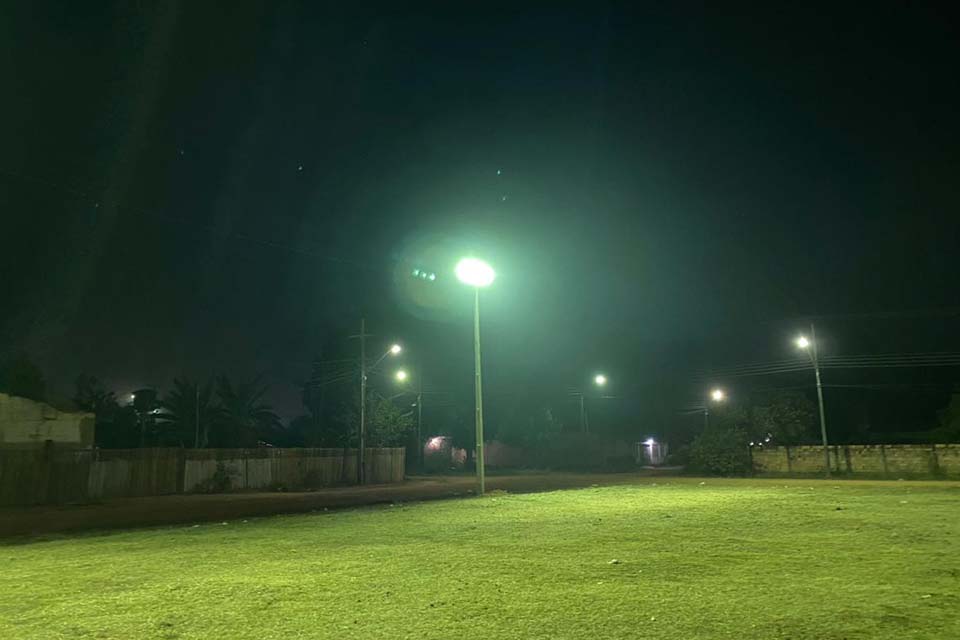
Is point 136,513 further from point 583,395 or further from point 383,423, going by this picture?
point 583,395

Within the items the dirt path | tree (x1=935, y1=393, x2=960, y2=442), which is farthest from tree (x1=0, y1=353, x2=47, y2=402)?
tree (x1=935, y1=393, x2=960, y2=442)

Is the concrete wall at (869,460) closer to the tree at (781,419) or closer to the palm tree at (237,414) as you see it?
the tree at (781,419)

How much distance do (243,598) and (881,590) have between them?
650cm

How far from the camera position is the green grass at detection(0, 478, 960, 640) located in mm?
6285

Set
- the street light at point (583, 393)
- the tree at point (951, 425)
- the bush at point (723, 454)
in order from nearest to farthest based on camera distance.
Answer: the tree at point (951, 425), the bush at point (723, 454), the street light at point (583, 393)

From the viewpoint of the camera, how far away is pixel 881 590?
7.36 m

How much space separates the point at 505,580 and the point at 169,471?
89.9ft

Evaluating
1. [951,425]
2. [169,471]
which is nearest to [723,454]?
[951,425]

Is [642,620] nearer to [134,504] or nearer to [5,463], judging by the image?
[134,504]

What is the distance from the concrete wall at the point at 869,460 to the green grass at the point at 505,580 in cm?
2500

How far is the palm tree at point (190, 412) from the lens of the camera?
62.3 m

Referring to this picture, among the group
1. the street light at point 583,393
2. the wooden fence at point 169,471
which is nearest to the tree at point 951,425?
the street light at point 583,393

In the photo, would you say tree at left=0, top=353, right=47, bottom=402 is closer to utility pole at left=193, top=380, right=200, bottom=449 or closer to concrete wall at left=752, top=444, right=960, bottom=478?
utility pole at left=193, top=380, right=200, bottom=449

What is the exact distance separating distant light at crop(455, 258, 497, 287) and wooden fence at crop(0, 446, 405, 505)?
621 inches
